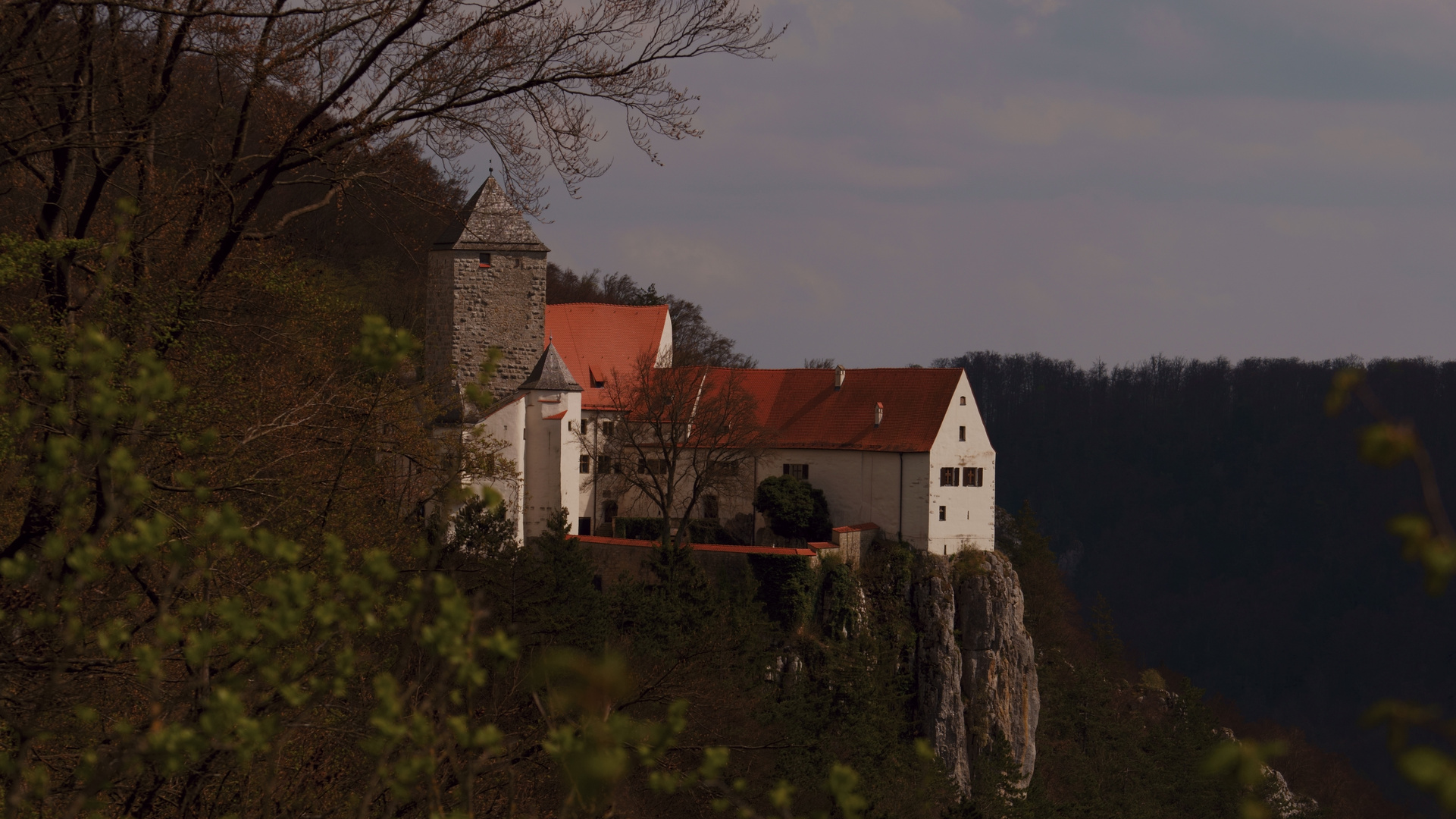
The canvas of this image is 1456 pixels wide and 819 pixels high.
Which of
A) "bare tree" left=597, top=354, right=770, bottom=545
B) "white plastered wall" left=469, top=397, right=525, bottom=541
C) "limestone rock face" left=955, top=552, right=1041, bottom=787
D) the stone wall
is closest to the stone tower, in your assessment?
the stone wall

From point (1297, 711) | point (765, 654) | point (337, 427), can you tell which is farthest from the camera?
Answer: point (1297, 711)

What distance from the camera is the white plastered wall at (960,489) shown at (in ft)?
102

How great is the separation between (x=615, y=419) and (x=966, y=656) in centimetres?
1098

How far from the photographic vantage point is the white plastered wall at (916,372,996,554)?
3095 cm

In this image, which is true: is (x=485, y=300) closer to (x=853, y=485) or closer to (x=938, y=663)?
(x=853, y=485)

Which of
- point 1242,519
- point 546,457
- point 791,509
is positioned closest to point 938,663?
point 791,509

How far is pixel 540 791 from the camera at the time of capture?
13883mm

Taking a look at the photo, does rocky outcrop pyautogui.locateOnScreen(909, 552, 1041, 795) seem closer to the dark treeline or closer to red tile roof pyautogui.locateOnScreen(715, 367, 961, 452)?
red tile roof pyautogui.locateOnScreen(715, 367, 961, 452)

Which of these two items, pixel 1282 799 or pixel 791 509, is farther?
pixel 1282 799

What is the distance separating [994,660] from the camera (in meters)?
32.3

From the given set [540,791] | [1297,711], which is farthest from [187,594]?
[1297,711]

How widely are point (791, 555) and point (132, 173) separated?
64.2 feet

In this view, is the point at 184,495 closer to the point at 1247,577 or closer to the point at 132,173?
the point at 132,173

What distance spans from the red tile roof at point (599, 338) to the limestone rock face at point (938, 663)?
9463mm
